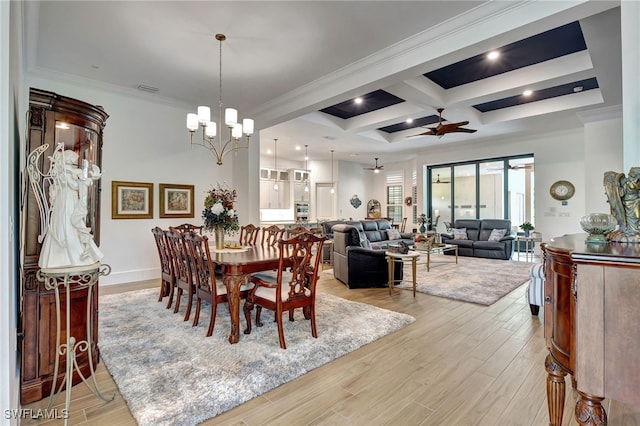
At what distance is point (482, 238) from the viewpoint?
27.2 ft

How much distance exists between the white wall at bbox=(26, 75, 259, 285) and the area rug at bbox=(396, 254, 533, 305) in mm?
4380

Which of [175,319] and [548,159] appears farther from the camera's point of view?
[548,159]

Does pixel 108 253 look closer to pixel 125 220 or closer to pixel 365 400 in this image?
pixel 125 220

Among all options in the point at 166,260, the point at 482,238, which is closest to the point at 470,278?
the point at 482,238

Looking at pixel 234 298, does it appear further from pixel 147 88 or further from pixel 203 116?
pixel 147 88

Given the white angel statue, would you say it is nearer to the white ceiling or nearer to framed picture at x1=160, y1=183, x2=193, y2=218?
the white ceiling

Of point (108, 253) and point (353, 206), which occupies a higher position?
point (353, 206)

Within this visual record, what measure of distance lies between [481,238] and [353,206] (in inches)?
184

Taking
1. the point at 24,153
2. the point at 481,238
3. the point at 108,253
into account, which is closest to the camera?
the point at 24,153

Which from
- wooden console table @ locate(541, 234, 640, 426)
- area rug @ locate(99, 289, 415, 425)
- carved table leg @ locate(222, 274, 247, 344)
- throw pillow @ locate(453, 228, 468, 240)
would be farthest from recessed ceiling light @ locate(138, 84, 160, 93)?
throw pillow @ locate(453, 228, 468, 240)

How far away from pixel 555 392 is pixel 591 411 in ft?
1.08

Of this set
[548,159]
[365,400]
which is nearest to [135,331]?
[365,400]

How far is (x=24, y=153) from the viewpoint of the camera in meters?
2.22

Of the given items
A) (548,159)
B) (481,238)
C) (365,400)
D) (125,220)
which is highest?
(548,159)
